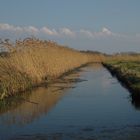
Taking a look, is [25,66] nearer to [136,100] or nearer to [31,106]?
[31,106]

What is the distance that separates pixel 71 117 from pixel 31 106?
3.38 m

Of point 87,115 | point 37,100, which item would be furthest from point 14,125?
point 37,100

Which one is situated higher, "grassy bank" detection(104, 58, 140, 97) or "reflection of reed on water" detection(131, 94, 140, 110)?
"grassy bank" detection(104, 58, 140, 97)

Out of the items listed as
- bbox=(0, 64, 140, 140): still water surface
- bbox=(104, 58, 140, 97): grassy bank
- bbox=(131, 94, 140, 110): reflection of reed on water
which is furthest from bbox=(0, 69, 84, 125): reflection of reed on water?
bbox=(104, 58, 140, 97): grassy bank

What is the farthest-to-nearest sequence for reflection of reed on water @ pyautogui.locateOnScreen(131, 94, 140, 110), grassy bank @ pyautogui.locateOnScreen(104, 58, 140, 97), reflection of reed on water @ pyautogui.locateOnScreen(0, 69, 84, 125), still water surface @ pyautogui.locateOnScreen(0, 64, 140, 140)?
grassy bank @ pyautogui.locateOnScreen(104, 58, 140, 97) < reflection of reed on water @ pyautogui.locateOnScreen(131, 94, 140, 110) < reflection of reed on water @ pyautogui.locateOnScreen(0, 69, 84, 125) < still water surface @ pyautogui.locateOnScreen(0, 64, 140, 140)

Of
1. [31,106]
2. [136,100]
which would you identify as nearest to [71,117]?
[31,106]

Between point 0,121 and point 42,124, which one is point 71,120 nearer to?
point 42,124

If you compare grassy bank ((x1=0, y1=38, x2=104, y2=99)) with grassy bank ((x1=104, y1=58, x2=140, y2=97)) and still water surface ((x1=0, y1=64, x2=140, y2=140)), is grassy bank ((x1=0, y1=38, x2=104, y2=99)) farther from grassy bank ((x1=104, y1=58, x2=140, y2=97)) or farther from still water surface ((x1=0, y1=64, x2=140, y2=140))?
grassy bank ((x1=104, y1=58, x2=140, y2=97))

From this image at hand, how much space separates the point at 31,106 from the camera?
18.2m

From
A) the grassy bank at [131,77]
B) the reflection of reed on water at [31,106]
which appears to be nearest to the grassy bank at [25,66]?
the reflection of reed on water at [31,106]

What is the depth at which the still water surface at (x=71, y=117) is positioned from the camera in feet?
40.0

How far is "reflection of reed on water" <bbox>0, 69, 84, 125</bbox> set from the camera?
15.2 metres

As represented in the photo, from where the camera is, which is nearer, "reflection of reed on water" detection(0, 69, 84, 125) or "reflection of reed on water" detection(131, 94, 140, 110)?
"reflection of reed on water" detection(0, 69, 84, 125)

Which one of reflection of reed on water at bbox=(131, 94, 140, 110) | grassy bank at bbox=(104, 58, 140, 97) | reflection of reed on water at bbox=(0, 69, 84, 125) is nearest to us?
reflection of reed on water at bbox=(0, 69, 84, 125)
